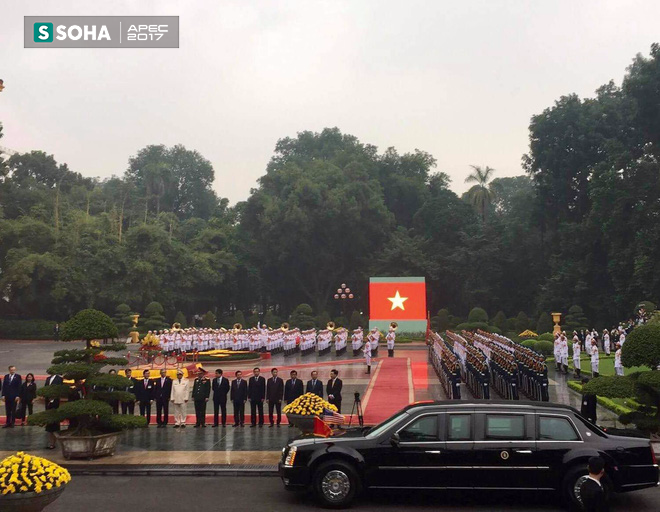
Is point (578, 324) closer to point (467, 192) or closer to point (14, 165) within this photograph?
point (467, 192)

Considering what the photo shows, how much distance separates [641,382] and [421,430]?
18.1 ft

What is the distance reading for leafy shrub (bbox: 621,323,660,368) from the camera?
12.8m

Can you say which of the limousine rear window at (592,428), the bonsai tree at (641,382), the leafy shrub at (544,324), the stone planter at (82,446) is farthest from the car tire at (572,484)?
the leafy shrub at (544,324)

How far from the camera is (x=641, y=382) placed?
41.5 ft

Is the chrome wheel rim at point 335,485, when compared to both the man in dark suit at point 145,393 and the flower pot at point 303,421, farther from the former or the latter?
the man in dark suit at point 145,393

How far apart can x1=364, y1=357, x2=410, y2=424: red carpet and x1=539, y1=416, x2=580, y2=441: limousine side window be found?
7.15 m

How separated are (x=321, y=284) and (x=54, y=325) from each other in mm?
25037

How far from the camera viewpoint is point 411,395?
21.0 meters

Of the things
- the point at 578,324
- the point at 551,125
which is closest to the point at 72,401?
the point at 578,324

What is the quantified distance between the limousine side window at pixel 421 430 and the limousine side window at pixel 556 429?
143 centimetres

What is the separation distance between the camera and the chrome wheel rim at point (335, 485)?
30.7ft

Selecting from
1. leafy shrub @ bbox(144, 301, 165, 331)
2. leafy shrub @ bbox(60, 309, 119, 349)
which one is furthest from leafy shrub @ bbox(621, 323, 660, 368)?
leafy shrub @ bbox(144, 301, 165, 331)

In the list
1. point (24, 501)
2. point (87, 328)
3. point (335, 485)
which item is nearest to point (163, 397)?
point (87, 328)

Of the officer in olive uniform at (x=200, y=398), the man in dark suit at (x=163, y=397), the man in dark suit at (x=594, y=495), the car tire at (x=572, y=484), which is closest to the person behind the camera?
the man in dark suit at (x=594, y=495)
